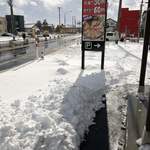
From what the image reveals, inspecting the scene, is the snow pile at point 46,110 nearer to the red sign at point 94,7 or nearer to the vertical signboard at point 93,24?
the vertical signboard at point 93,24

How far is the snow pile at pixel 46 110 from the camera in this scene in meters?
3.50

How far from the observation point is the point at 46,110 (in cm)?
437

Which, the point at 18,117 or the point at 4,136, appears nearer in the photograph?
the point at 4,136

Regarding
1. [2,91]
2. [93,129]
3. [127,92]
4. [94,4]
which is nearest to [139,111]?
[93,129]

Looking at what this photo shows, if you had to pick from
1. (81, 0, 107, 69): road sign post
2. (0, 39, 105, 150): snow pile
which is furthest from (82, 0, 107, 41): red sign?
(0, 39, 105, 150): snow pile

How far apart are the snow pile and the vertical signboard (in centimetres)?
217

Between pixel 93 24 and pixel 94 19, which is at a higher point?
pixel 94 19

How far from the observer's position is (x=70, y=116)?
441cm

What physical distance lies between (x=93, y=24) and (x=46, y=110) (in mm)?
5406

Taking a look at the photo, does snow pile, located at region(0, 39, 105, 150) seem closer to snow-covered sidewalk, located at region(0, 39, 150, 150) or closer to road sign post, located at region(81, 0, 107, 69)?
snow-covered sidewalk, located at region(0, 39, 150, 150)

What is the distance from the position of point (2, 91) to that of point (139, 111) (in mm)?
3507

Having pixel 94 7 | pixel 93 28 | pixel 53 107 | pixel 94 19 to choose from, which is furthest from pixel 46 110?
pixel 94 7

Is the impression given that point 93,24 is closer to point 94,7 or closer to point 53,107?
point 94,7

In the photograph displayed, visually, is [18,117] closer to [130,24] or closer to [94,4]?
[94,4]
